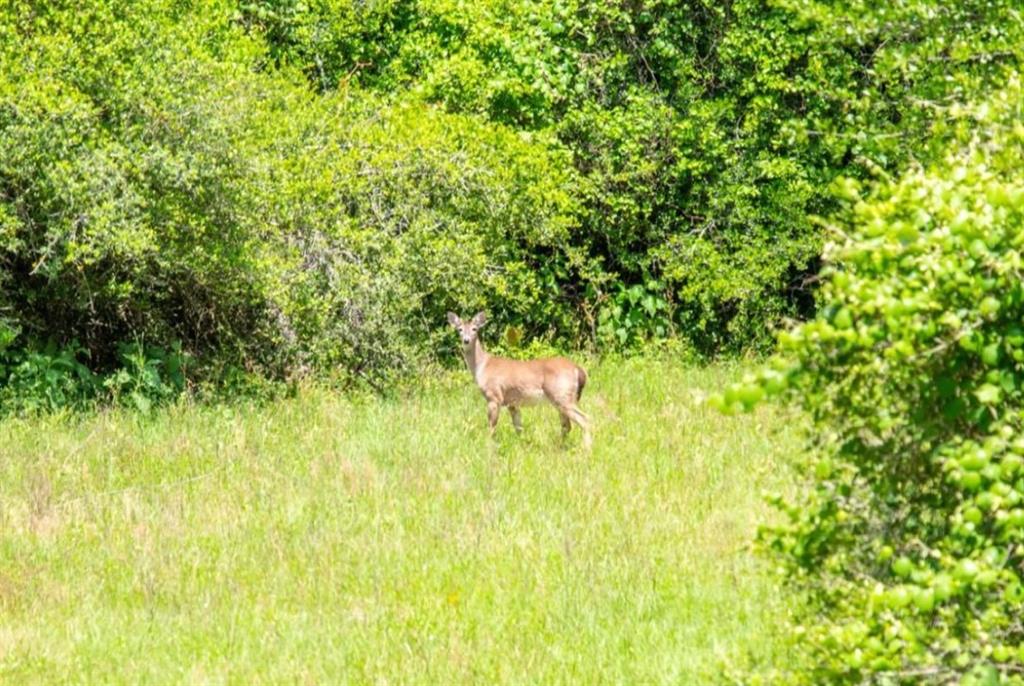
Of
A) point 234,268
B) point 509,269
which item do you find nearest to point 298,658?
point 234,268

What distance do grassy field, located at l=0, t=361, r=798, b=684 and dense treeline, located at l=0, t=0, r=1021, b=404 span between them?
5.62 feet

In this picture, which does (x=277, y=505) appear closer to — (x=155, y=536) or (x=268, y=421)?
(x=155, y=536)

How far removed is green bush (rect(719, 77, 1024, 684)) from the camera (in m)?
6.42

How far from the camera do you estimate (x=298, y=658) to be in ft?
→ 32.9

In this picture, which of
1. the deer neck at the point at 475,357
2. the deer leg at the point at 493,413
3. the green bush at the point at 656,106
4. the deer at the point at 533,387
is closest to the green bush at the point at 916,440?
the deer at the point at 533,387

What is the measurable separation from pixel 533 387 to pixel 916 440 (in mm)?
8836

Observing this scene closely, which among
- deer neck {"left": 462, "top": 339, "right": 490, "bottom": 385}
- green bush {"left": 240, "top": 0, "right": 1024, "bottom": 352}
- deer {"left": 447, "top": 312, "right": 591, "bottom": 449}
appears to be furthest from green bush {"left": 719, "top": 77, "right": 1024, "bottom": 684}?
green bush {"left": 240, "top": 0, "right": 1024, "bottom": 352}

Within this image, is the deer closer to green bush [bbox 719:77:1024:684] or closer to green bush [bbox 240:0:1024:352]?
green bush [bbox 240:0:1024:352]

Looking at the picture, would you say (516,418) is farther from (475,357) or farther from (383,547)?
(383,547)

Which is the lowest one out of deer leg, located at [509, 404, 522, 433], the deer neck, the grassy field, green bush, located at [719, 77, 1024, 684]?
deer leg, located at [509, 404, 522, 433]

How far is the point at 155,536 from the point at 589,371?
7.50 metres

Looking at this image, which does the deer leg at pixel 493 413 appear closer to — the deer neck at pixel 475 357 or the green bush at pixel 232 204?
the deer neck at pixel 475 357

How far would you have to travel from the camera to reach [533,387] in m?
15.6

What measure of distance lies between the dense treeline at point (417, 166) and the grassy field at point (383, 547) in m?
1.71
